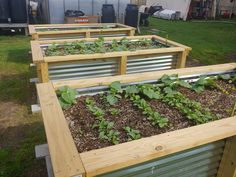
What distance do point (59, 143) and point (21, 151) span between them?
185cm

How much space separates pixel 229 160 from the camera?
179 cm

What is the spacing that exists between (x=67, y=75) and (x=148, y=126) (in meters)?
1.81

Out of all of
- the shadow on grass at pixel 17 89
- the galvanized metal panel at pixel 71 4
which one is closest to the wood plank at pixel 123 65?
the shadow on grass at pixel 17 89

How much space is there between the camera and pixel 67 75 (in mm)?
3387

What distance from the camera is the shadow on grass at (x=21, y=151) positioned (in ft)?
8.85

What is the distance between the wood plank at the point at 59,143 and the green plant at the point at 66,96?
0.43 ft

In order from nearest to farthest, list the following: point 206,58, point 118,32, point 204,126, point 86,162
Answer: point 86,162, point 204,126, point 118,32, point 206,58

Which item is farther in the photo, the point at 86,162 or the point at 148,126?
the point at 148,126

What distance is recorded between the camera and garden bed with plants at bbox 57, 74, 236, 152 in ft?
5.88

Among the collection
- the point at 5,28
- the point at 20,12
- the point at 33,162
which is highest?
the point at 20,12

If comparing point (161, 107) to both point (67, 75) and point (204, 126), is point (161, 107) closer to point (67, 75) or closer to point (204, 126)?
point (204, 126)

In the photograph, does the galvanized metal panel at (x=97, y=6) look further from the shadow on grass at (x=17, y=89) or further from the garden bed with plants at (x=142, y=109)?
the garden bed with plants at (x=142, y=109)

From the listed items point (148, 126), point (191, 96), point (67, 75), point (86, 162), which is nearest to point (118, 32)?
point (67, 75)

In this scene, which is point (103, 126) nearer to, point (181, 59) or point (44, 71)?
point (44, 71)
